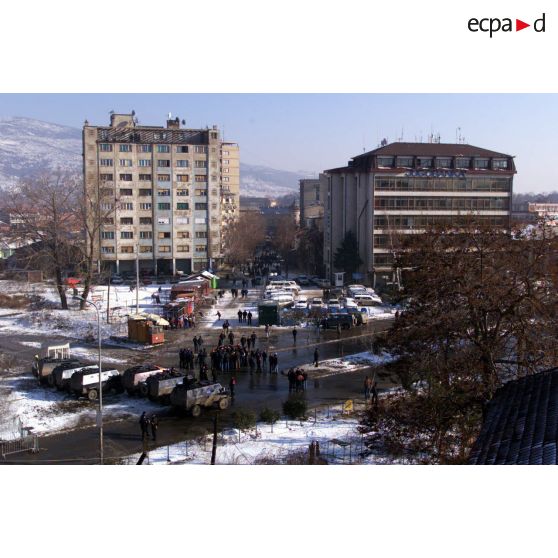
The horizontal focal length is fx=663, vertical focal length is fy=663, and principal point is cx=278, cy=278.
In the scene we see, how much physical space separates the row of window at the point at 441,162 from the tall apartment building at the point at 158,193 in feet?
45.5

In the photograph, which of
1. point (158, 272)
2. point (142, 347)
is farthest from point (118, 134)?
point (142, 347)

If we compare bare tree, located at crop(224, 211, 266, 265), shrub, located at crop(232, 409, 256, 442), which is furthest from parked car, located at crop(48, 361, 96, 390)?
bare tree, located at crop(224, 211, 266, 265)

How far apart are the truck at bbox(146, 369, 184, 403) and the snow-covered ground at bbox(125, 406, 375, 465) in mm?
2644

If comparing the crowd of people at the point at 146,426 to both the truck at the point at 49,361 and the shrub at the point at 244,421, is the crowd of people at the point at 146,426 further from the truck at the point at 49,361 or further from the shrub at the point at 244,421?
the truck at the point at 49,361

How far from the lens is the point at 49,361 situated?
1862cm

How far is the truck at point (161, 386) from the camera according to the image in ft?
53.7

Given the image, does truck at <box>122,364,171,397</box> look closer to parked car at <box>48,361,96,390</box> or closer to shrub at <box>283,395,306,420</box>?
parked car at <box>48,361,96,390</box>

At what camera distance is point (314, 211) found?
91625 millimetres

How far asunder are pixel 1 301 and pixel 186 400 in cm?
2100

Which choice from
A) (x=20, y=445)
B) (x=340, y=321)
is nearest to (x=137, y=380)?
(x=20, y=445)

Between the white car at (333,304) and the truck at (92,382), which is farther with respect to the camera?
the white car at (333,304)

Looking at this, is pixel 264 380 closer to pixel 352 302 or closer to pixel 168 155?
pixel 352 302

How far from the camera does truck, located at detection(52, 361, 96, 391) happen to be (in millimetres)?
17578

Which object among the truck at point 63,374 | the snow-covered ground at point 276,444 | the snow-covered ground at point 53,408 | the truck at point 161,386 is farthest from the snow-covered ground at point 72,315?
the snow-covered ground at point 276,444
